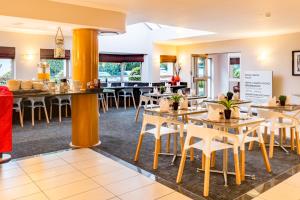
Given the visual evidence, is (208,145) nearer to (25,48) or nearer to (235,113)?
(235,113)

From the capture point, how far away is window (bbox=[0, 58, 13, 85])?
27.2 feet

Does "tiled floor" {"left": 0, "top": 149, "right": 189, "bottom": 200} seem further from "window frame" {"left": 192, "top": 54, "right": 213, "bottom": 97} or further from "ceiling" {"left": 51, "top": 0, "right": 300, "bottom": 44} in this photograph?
"window frame" {"left": 192, "top": 54, "right": 213, "bottom": 97}

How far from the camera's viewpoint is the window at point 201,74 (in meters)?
11.0

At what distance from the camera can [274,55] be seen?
830cm

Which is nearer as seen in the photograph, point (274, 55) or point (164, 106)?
point (164, 106)

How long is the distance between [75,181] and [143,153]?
55.1 inches

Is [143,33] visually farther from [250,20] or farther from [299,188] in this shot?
[299,188]

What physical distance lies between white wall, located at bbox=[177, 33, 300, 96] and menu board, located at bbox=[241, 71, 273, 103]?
10.3 inches

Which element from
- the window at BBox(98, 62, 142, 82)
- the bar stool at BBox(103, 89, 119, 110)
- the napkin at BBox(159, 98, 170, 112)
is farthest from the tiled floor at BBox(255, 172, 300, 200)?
the window at BBox(98, 62, 142, 82)

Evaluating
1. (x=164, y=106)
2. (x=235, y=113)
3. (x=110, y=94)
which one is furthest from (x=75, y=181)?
(x=110, y=94)

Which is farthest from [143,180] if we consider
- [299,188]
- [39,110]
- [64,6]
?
[39,110]

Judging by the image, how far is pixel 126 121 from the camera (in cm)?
752

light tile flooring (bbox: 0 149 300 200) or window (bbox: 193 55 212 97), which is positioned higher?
window (bbox: 193 55 212 97)

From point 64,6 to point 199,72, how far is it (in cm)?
778
